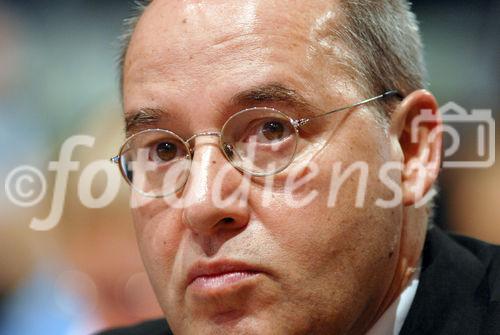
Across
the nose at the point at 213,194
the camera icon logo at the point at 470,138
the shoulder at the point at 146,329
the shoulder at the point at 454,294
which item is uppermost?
the nose at the point at 213,194

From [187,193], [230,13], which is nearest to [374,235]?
[187,193]

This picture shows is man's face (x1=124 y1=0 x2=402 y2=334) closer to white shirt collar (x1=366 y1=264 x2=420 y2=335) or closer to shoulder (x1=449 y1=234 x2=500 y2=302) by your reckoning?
white shirt collar (x1=366 y1=264 x2=420 y2=335)

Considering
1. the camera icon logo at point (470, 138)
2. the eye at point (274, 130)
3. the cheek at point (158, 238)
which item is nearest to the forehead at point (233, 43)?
the eye at point (274, 130)

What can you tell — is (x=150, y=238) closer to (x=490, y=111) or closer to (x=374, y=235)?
(x=374, y=235)

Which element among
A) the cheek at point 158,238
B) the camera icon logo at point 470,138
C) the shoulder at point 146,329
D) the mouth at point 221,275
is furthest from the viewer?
the camera icon logo at point 470,138

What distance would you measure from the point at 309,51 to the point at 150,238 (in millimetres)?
569

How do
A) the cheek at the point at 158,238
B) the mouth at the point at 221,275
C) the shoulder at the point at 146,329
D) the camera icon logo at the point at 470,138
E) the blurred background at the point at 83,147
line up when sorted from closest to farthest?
the mouth at the point at 221,275 → the cheek at the point at 158,238 → the shoulder at the point at 146,329 → the camera icon logo at the point at 470,138 → the blurred background at the point at 83,147

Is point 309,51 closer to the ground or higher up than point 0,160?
higher up

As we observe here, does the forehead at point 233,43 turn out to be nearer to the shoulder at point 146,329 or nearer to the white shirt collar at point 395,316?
the white shirt collar at point 395,316

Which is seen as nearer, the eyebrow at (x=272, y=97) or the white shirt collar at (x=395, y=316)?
the eyebrow at (x=272, y=97)

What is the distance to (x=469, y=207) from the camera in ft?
9.12

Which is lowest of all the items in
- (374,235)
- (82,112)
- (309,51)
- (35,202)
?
(35,202)

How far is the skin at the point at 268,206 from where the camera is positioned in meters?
1.50

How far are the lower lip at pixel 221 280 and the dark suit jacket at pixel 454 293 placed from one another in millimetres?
420
